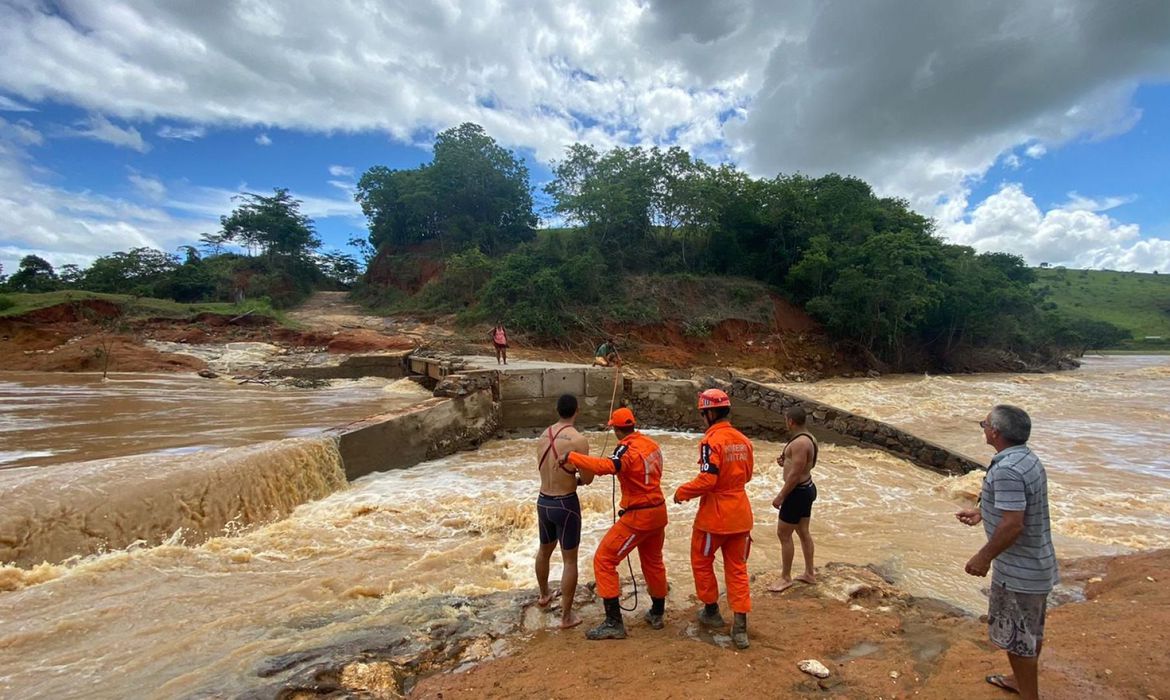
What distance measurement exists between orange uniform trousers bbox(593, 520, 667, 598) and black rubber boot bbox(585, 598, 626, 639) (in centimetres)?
8

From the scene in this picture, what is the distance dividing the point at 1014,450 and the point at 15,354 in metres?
28.7

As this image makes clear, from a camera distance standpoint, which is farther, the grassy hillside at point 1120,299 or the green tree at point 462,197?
the grassy hillside at point 1120,299

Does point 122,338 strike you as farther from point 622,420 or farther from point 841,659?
point 841,659

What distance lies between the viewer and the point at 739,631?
3.91 m

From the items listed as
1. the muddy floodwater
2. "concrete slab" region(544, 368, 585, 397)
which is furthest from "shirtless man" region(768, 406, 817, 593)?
"concrete slab" region(544, 368, 585, 397)

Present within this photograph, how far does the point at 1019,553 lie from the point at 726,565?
177 cm

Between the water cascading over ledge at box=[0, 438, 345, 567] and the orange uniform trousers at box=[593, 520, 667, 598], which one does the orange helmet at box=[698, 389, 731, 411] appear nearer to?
the orange uniform trousers at box=[593, 520, 667, 598]

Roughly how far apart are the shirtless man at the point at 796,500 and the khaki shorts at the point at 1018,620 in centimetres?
197

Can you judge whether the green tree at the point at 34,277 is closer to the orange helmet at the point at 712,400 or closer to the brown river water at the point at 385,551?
the brown river water at the point at 385,551

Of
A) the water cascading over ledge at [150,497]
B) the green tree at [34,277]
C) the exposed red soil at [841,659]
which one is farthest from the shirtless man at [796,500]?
the green tree at [34,277]

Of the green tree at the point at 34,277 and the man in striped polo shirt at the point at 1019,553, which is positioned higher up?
the green tree at the point at 34,277

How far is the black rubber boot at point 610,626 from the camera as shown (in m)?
4.02

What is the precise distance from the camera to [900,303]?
86.6 feet

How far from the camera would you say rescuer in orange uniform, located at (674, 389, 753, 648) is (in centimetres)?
396
